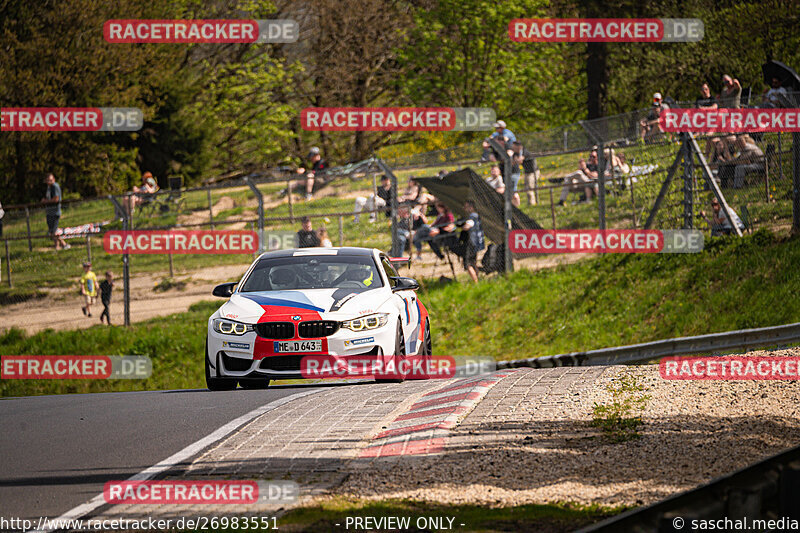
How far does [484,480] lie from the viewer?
7277 millimetres

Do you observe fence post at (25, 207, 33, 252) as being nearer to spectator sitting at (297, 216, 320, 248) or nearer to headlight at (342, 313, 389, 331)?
spectator sitting at (297, 216, 320, 248)

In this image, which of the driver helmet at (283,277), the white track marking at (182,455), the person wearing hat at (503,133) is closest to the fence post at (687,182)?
the person wearing hat at (503,133)

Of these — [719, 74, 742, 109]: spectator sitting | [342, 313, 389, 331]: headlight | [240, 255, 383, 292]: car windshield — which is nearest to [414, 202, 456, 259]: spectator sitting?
[719, 74, 742, 109]: spectator sitting

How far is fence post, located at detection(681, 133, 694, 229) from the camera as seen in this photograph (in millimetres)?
19672

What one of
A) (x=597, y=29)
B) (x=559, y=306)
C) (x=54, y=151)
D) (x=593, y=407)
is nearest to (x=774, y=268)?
(x=559, y=306)

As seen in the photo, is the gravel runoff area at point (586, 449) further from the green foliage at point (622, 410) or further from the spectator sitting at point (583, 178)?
the spectator sitting at point (583, 178)

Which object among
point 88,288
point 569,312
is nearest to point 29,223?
point 88,288

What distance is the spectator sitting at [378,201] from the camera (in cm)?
2286

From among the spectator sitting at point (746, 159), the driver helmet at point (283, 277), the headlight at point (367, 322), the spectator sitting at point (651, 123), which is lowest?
the headlight at point (367, 322)

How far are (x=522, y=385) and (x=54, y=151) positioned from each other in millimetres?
31523

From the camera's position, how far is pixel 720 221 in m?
19.5

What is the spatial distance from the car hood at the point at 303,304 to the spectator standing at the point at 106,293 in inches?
473

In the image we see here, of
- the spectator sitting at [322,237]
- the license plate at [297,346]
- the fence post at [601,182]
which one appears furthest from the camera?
the spectator sitting at [322,237]

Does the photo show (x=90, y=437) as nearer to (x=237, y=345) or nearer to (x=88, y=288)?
(x=237, y=345)
